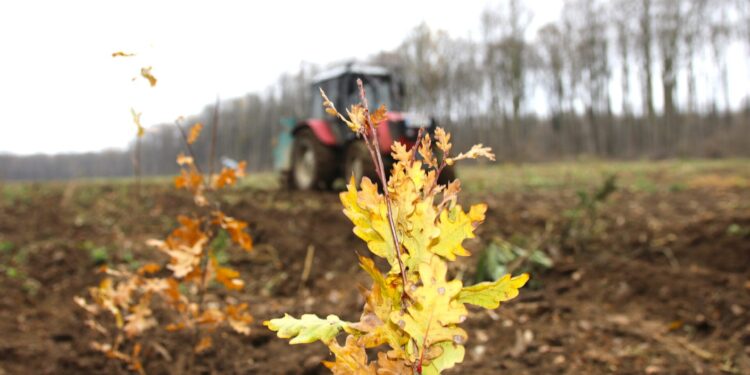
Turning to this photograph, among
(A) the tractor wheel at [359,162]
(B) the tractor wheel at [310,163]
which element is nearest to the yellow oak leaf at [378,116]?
(A) the tractor wheel at [359,162]

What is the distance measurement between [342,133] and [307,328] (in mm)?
7803

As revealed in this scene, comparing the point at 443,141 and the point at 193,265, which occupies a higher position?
the point at 443,141

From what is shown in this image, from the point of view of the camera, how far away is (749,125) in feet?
79.6

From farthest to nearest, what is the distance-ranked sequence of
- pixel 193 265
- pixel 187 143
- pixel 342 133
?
1. pixel 342 133
2. pixel 193 265
3. pixel 187 143

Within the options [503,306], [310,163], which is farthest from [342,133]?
[503,306]

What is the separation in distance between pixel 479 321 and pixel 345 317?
0.77 metres

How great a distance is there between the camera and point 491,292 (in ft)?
2.88

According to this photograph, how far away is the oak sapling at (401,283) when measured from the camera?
847 mm

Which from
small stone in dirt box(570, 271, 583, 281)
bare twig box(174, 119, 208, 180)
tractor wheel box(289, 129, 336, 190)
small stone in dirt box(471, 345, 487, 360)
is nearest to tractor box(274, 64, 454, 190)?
tractor wheel box(289, 129, 336, 190)

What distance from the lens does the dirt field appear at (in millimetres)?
2691

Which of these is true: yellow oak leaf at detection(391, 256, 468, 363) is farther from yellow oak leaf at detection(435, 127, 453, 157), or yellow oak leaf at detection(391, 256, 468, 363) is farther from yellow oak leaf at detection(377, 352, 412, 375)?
yellow oak leaf at detection(435, 127, 453, 157)

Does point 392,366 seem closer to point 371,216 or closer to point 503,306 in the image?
point 371,216

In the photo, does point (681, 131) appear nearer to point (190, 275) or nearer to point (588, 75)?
point (588, 75)

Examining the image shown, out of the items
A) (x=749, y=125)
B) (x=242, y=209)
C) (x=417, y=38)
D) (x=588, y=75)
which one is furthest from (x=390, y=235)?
(x=588, y=75)
